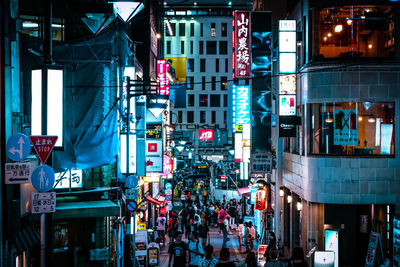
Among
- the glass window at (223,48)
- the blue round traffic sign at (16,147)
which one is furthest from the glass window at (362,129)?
the glass window at (223,48)

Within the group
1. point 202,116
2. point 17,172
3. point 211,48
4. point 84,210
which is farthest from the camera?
point 211,48

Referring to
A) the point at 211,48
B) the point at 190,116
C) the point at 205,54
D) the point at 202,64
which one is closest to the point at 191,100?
the point at 190,116

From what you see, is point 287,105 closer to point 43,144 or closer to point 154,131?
point 154,131

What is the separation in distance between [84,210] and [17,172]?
4402mm

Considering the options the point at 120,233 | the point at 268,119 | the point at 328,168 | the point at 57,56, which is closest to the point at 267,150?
the point at 268,119

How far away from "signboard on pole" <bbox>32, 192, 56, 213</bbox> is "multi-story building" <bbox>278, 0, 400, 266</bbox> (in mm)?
11218

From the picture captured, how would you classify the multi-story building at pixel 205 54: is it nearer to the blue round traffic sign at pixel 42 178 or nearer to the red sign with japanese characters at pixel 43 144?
the blue round traffic sign at pixel 42 178

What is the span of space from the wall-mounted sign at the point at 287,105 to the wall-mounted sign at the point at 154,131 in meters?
8.77

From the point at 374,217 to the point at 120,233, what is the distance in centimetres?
1133

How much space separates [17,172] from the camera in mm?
11773

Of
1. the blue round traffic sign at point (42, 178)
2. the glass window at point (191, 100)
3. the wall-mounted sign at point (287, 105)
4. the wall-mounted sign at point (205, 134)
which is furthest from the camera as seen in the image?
the glass window at point (191, 100)

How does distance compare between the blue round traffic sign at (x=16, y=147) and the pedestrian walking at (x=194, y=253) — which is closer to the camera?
the blue round traffic sign at (x=16, y=147)

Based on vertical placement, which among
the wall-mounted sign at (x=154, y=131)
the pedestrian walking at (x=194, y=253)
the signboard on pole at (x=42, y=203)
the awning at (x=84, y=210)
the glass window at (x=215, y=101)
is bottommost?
the pedestrian walking at (x=194, y=253)

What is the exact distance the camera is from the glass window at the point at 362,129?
18.3 metres
